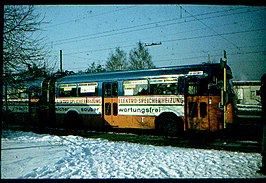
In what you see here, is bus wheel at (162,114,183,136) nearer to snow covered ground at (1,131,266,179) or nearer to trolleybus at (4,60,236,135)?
trolleybus at (4,60,236,135)

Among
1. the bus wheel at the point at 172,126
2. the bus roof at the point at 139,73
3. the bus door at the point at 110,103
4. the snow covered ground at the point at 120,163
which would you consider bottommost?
the snow covered ground at the point at 120,163

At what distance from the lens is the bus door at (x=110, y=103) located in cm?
1185

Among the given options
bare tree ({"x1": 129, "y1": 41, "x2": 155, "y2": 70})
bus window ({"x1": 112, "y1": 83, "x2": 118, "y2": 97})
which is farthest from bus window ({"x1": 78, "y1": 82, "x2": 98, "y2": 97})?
bare tree ({"x1": 129, "y1": 41, "x2": 155, "y2": 70})

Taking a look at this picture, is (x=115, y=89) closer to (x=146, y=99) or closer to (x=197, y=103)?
(x=146, y=99)

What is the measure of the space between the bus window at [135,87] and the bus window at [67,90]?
365 cm

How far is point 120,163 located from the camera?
5668 mm

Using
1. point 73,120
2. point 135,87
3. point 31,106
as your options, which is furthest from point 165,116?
point 31,106

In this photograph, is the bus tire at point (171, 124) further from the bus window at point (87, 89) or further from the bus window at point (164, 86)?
the bus window at point (87, 89)

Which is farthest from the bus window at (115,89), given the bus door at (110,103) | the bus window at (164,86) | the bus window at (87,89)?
the bus window at (164,86)

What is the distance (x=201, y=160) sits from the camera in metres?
5.93

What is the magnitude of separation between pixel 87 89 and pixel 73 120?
234 centimetres

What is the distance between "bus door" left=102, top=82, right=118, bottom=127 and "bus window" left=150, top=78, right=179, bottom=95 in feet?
7.45
